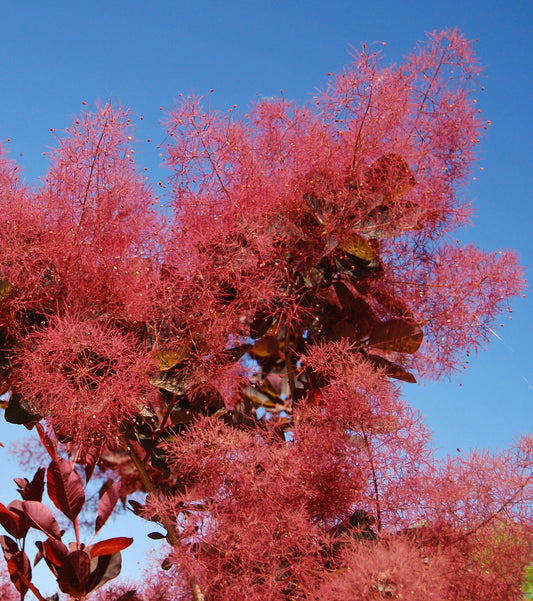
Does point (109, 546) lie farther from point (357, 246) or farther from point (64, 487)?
point (357, 246)

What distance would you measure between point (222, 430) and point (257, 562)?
0.22 m

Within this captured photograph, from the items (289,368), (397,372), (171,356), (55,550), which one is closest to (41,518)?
(55,550)

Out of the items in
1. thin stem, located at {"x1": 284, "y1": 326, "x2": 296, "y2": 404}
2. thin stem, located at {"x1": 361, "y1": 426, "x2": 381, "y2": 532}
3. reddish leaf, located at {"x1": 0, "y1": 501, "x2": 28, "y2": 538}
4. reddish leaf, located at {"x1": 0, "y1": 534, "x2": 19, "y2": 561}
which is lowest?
reddish leaf, located at {"x1": 0, "y1": 534, "x2": 19, "y2": 561}

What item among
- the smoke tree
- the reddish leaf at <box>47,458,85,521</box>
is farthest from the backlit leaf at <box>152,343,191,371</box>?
the reddish leaf at <box>47,458,85,521</box>

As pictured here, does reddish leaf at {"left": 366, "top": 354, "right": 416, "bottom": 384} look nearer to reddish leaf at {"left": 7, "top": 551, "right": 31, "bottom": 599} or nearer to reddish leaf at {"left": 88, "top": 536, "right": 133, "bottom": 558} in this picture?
reddish leaf at {"left": 88, "top": 536, "right": 133, "bottom": 558}

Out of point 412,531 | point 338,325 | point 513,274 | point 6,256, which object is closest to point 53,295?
point 6,256

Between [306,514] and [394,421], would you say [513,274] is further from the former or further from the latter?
[306,514]

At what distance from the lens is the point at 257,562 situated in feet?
2.95

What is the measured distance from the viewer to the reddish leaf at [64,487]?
3.41 ft

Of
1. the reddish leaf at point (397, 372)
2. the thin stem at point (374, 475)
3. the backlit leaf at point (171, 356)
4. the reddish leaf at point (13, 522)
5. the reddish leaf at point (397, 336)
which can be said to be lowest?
the reddish leaf at point (13, 522)

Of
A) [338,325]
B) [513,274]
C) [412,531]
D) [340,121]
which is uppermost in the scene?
[340,121]

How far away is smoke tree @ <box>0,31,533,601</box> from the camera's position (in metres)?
0.95

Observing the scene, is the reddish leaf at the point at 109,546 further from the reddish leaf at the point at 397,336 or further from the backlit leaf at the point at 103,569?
the reddish leaf at the point at 397,336

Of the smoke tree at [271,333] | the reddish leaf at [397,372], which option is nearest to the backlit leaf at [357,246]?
the smoke tree at [271,333]
